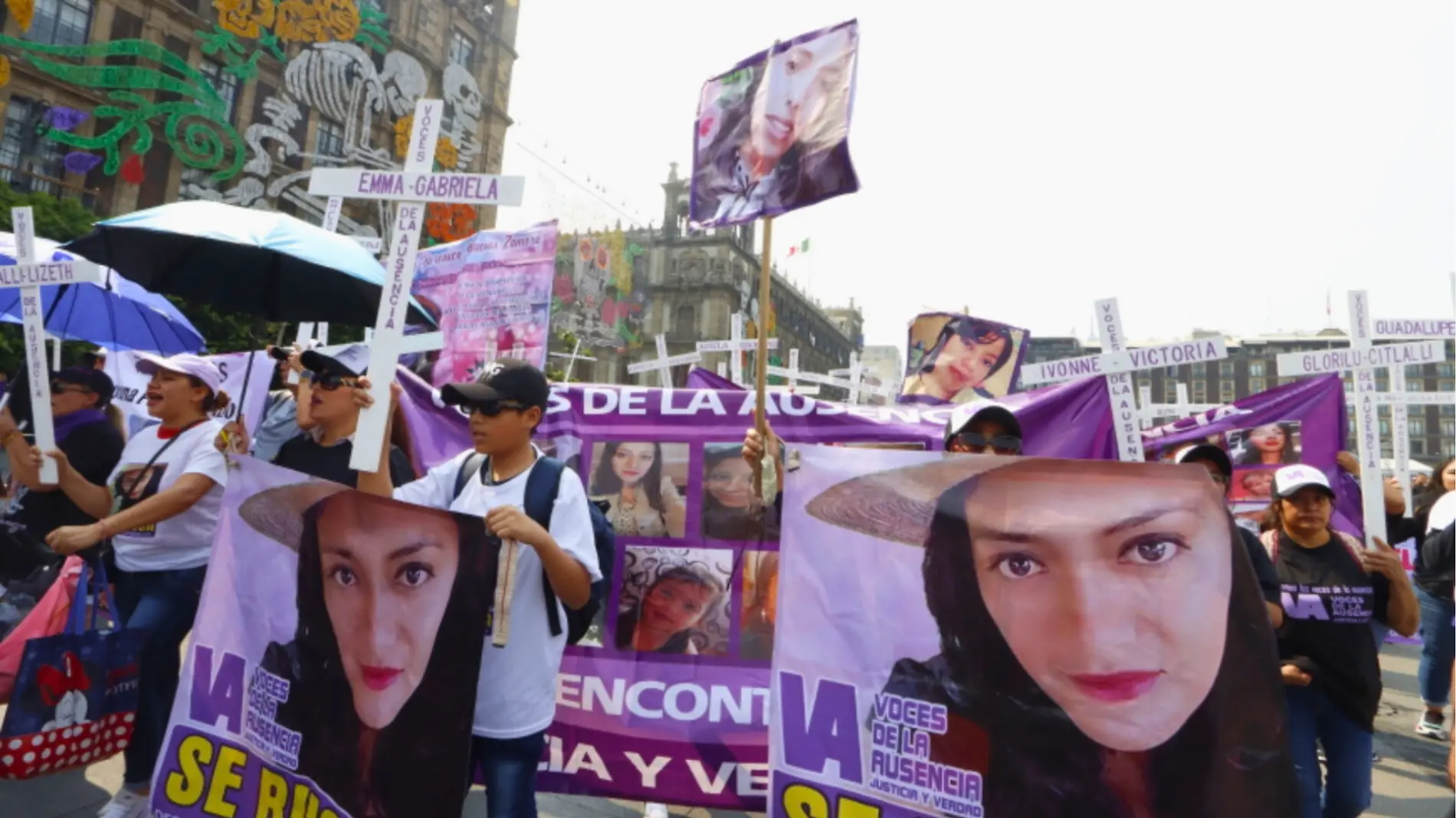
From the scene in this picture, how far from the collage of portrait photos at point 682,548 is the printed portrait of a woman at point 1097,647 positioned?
1180mm

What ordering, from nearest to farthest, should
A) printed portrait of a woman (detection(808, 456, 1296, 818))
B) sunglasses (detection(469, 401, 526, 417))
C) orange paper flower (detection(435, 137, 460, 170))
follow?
printed portrait of a woman (detection(808, 456, 1296, 818)) → sunglasses (detection(469, 401, 526, 417)) → orange paper flower (detection(435, 137, 460, 170))

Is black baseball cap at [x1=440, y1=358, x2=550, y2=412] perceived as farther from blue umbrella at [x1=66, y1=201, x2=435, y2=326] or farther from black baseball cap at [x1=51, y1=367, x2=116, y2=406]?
black baseball cap at [x1=51, y1=367, x2=116, y2=406]

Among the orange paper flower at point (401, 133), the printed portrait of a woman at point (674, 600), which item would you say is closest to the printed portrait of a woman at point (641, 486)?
the printed portrait of a woman at point (674, 600)

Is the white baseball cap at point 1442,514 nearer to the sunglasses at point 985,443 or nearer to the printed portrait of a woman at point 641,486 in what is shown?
the sunglasses at point 985,443

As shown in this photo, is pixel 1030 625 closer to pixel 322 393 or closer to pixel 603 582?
pixel 603 582

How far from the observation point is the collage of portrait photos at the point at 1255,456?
4.88m

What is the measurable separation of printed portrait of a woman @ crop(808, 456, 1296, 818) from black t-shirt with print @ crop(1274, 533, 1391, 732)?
1193 millimetres

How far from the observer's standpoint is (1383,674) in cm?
701

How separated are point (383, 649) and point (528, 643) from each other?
410 mm

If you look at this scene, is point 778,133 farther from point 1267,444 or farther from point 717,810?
point 1267,444

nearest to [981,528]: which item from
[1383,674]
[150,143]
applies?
[1383,674]

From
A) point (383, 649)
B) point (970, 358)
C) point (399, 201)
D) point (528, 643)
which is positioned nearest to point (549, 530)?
point (528, 643)

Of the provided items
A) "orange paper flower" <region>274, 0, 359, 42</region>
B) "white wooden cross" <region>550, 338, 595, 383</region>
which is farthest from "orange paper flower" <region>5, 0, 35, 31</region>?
"white wooden cross" <region>550, 338, 595, 383</region>

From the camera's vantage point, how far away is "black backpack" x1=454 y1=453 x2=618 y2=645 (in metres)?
2.21
